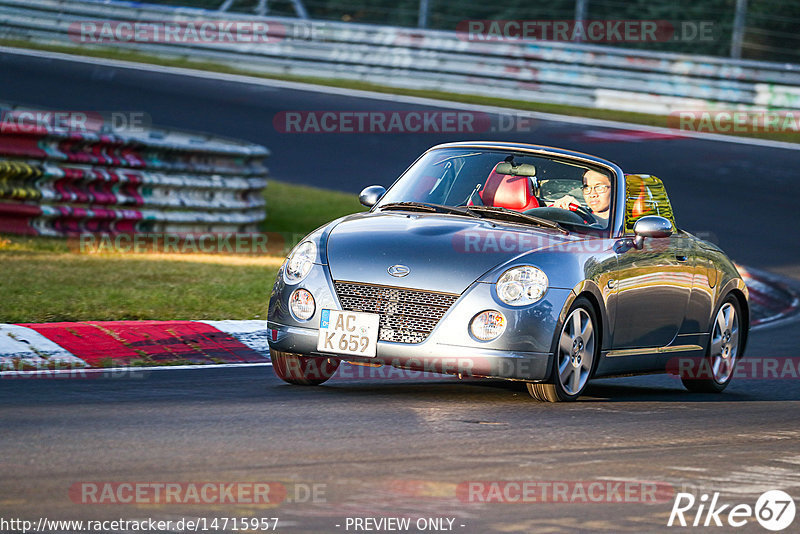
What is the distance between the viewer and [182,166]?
50.3 feet

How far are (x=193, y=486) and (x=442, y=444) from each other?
4.72 feet

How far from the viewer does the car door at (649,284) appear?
8.17 m

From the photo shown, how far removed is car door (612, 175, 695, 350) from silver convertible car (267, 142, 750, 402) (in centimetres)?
1

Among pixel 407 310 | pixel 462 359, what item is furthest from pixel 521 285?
pixel 407 310

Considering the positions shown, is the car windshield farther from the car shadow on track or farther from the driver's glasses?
the car shadow on track

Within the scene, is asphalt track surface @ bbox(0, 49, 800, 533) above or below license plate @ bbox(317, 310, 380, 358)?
below

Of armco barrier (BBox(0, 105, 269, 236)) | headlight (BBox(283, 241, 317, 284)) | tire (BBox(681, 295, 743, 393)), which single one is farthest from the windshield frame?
armco barrier (BBox(0, 105, 269, 236))

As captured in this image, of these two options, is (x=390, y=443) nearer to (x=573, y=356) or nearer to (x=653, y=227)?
(x=573, y=356)

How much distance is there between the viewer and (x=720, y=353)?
9.36 m

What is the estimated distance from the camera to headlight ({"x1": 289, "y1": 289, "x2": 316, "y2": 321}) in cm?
750

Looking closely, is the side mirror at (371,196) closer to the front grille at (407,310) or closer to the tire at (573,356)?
the front grille at (407,310)

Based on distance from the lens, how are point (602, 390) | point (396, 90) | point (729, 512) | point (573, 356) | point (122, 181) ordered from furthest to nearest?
point (396, 90) → point (122, 181) → point (602, 390) → point (573, 356) → point (729, 512)

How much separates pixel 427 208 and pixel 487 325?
131 cm

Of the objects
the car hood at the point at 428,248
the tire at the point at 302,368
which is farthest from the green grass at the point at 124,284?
the car hood at the point at 428,248
